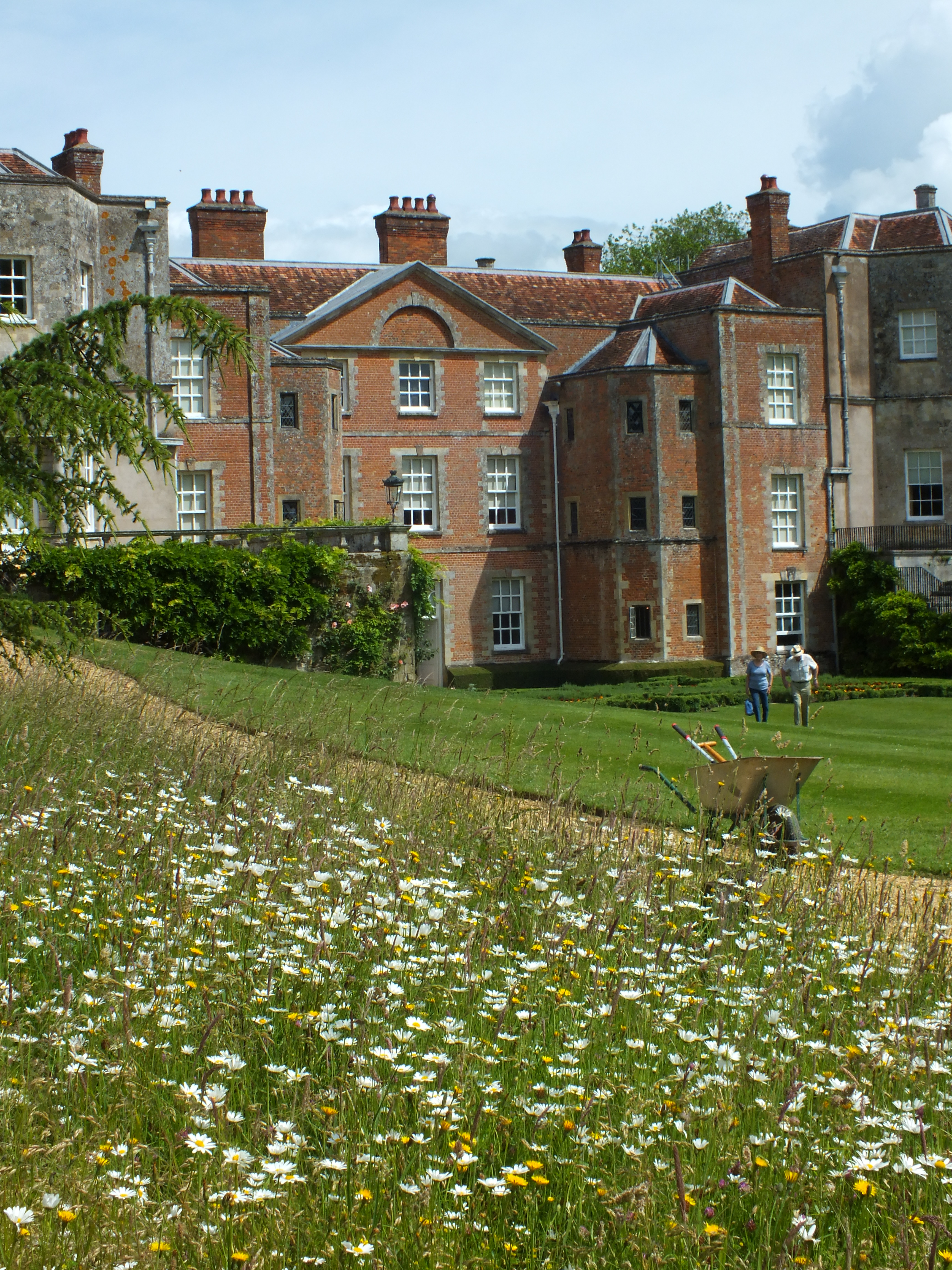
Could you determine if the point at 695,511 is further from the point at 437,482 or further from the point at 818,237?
the point at 818,237

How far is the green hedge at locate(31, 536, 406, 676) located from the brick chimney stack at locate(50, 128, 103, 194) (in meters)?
11.5

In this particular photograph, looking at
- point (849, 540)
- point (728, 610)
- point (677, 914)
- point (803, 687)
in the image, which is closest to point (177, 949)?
point (677, 914)

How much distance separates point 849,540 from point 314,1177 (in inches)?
1460

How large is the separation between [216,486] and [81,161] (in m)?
8.20

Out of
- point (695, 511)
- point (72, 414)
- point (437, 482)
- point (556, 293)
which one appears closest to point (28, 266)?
point (437, 482)

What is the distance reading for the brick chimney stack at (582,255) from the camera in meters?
44.8

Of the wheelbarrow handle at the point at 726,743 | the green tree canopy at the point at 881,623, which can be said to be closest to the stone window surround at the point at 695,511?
the green tree canopy at the point at 881,623

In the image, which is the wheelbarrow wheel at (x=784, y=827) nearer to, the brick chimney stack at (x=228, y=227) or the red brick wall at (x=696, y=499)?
the red brick wall at (x=696, y=499)

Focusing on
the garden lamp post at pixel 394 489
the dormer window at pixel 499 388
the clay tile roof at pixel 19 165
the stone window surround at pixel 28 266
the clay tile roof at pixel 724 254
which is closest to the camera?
the stone window surround at pixel 28 266

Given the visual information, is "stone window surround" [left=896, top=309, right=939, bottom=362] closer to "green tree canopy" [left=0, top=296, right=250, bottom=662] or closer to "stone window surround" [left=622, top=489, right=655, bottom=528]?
"stone window surround" [left=622, top=489, right=655, bottom=528]

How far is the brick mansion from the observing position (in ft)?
121

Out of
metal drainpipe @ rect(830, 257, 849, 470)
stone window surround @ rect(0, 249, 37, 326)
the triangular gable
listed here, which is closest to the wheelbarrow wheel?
stone window surround @ rect(0, 249, 37, 326)

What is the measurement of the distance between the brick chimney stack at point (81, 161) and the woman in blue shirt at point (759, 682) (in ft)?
63.6

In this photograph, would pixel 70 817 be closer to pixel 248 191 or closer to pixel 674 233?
pixel 248 191
